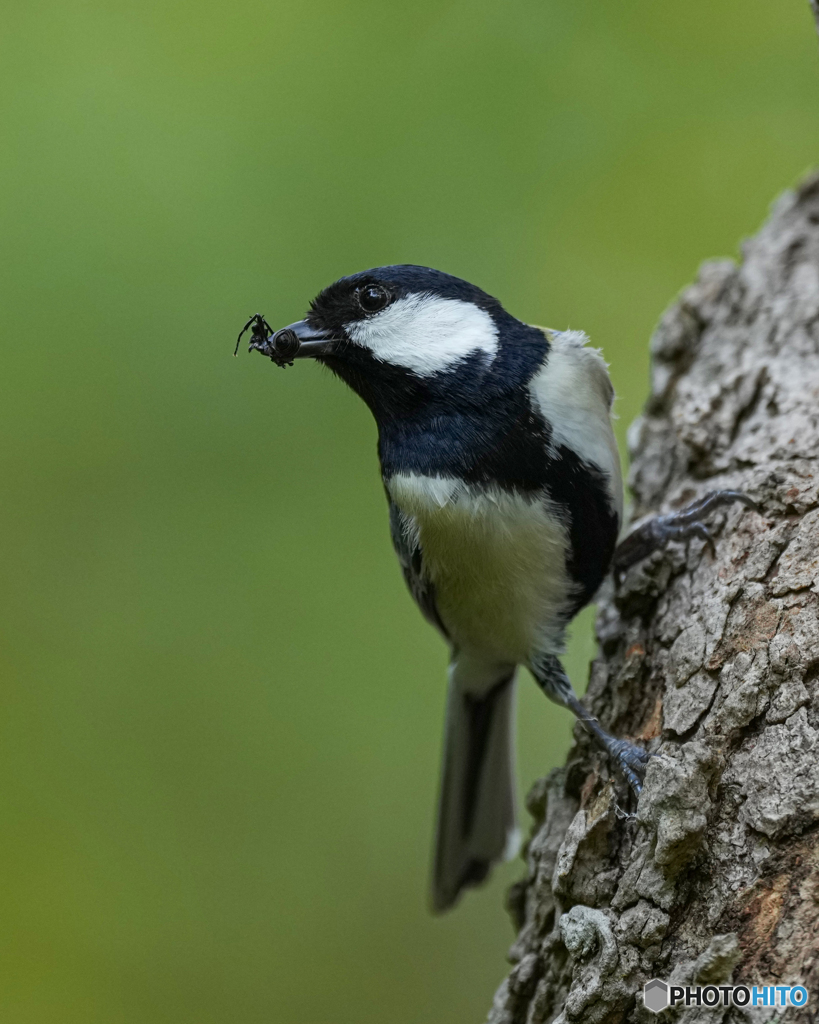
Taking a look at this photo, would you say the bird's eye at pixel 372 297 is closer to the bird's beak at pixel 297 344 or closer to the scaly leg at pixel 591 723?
the bird's beak at pixel 297 344

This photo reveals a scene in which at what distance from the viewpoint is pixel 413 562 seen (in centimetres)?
223

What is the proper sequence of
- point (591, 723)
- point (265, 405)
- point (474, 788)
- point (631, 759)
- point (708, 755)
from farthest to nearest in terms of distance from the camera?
point (265, 405) → point (474, 788) → point (591, 723) → point (631, 759) → point (708, 755)

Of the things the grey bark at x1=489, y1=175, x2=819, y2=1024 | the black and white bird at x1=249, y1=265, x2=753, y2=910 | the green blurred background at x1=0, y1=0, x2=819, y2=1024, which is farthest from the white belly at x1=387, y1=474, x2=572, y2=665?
the green blurred background at x1=0, y1=0, x2=819, y2=1024

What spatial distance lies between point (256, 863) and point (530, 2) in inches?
171

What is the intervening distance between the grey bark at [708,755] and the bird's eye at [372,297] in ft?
3.22

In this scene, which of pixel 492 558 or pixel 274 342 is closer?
pixel 492 558

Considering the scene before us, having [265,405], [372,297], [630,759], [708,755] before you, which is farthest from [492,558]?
[265,405]

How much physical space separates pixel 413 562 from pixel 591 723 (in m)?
0.63

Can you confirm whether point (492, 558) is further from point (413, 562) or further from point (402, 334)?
point (402, 334)

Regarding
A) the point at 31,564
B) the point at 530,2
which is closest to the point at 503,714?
the point at 31,564

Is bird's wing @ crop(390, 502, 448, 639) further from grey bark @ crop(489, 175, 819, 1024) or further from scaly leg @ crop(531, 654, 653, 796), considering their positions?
grey bark @ crop(489, 175, 819, 1024)

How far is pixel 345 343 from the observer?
7.36ft

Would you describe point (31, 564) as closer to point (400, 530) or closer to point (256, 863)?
point (256, 863)

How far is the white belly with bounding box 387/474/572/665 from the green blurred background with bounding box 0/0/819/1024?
1627 millimetres
